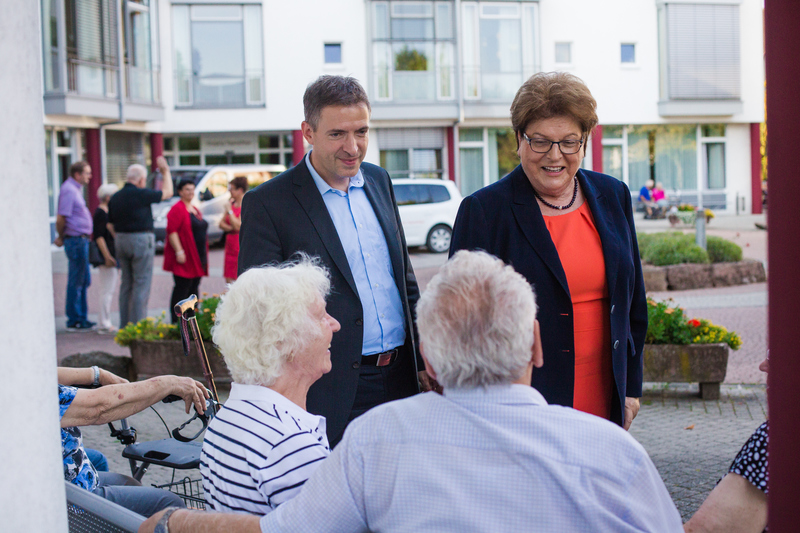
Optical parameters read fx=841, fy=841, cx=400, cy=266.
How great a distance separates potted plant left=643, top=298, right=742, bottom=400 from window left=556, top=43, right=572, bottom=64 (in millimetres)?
25510

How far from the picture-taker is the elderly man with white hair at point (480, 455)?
166 centimetres

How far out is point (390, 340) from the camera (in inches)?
125

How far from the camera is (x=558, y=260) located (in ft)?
9.45

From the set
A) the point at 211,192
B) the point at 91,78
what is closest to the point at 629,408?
the point at 211,192

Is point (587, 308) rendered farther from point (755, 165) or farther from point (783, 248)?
point (755, 165)

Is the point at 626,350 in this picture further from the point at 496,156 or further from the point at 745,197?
the point at 745,197

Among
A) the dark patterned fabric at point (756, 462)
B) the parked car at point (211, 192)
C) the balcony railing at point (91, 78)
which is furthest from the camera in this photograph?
the balcony railing at point (91, 78)

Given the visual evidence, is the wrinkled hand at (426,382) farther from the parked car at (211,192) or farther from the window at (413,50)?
the window at (413,50)

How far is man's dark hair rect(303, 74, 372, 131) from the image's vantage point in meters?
3.07

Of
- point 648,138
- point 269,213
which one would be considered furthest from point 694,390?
point 648,138

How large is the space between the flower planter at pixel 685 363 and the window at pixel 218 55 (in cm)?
2368

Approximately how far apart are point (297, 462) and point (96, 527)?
60cm

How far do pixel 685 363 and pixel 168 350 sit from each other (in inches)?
168

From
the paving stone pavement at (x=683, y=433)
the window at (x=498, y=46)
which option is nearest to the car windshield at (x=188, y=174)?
the window at (x=498, y=46)
